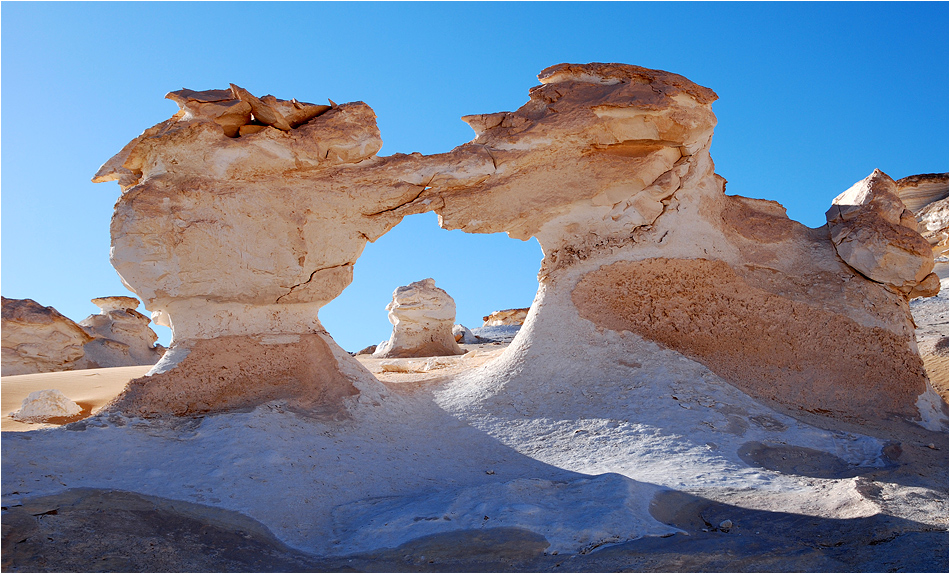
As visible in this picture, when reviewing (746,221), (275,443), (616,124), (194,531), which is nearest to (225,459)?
(275,443)

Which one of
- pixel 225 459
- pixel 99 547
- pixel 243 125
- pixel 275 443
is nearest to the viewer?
pixel 99 547

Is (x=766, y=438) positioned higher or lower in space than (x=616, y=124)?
lower

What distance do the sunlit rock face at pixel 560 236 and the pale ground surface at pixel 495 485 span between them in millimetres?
527

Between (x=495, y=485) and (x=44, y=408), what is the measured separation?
5.37 meters

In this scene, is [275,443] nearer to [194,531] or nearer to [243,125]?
[194,531]

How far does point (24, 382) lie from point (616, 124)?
27.9 ft

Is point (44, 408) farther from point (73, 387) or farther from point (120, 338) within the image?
point (120, 338)

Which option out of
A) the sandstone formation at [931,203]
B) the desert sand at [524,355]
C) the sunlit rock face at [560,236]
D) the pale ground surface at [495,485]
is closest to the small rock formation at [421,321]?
the desert sand at [524,355]

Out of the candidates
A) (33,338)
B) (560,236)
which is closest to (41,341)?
(33,338)

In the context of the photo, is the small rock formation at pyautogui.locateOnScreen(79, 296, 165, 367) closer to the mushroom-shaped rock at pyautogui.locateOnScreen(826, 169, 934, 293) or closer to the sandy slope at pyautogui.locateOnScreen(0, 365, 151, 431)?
the sandy slope at pyautogui.locateOnScreen(0, 365, 151, 431)

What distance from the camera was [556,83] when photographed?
6.89 meters

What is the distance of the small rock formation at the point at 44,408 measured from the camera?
6816mm

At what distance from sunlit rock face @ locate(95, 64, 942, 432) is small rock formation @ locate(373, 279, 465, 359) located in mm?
5385

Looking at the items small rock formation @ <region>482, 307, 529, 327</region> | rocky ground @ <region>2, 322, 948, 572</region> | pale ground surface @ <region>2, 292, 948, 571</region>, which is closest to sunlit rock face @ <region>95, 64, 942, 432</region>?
pale ground surface @ <region>2, 292, 948, 571</region>
